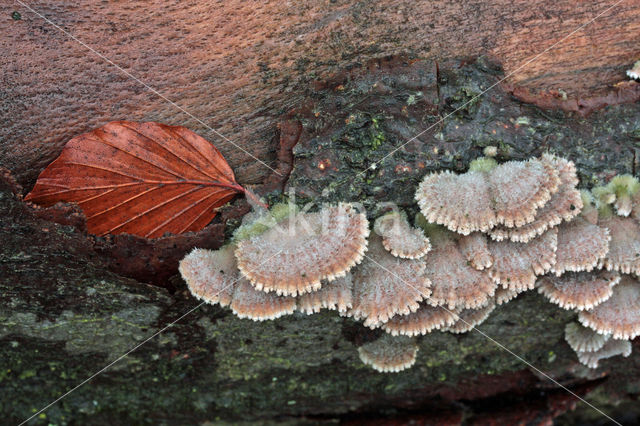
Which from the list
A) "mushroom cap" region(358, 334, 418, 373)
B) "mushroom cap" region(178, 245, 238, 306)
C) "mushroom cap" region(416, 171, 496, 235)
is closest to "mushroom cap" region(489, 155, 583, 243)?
"mushroom cap" region(416, 171, 496, 235)

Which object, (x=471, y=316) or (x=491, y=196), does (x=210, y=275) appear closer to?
(x=491, y=196)

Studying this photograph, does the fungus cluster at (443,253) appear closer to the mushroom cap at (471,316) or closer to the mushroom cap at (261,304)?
the mushroom cap at (261,304)

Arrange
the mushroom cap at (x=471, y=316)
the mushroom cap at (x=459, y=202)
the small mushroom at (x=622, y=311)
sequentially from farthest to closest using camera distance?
the mushroom cap at (x=471, y=316) < the small mushroom at (x=622, y=311) < the mushroom cap at (x=459, y=202)

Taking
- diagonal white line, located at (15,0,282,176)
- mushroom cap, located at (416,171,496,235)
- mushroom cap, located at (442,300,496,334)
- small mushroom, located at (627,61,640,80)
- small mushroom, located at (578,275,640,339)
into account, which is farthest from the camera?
mushroom cap, located at (442,300,496,334)

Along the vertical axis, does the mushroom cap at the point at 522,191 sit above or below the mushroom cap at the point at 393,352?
above

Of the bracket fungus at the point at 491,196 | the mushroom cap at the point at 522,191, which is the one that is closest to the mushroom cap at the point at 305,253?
the bracket fungus at the point at 491,196

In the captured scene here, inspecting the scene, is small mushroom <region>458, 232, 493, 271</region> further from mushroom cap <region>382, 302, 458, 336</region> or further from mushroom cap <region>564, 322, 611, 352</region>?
mushroom cap <region>564, 322, 611, 352</region>

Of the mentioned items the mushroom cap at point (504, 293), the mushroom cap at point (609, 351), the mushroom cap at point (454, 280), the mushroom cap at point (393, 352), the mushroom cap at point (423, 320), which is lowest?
the mushroom cap at point (609, 351)
